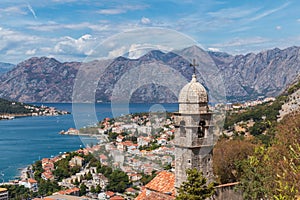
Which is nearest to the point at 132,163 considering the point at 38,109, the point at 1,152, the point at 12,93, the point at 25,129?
the point at 1,152

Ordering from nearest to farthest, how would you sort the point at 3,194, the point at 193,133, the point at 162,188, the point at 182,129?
the point at 193,133 < the point at 182,129 < the point at 162,188 < the point at 3,194

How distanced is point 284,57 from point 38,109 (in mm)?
79928

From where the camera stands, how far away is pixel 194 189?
669cm

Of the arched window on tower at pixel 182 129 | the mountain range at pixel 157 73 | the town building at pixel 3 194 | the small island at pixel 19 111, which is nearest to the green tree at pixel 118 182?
the town building at pixel 3 194

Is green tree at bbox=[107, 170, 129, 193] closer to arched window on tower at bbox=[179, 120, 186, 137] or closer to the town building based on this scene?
the town building

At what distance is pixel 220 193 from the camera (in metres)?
8.07

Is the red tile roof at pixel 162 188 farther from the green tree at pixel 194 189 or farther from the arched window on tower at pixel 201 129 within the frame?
the arched window on tower at pixel 201 129

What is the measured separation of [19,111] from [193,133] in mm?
110388

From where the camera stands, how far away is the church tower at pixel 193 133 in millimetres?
7344

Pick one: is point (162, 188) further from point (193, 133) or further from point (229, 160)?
point (229, 160)

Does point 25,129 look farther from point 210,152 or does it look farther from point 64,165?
point 210,152

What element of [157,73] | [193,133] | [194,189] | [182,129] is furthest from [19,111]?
[194,189]

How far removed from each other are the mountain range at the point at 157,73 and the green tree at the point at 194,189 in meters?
3.03

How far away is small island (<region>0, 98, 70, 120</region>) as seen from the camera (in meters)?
107
